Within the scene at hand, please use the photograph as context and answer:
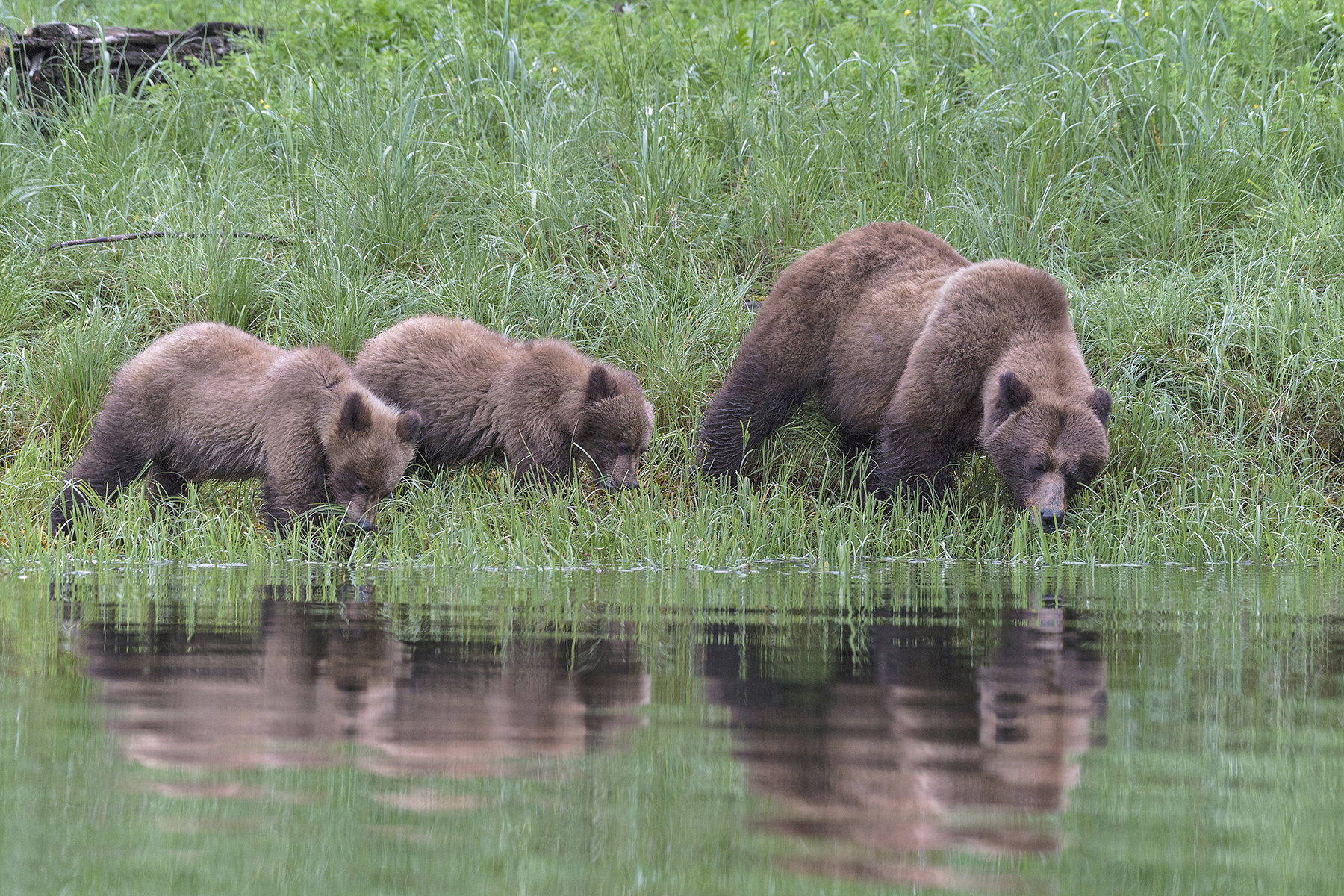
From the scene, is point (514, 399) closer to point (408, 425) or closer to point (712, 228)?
point (408, 425)

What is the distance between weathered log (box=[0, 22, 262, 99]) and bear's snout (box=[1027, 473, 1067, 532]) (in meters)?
8.92

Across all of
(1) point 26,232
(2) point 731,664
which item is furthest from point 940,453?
(1) point 26,232

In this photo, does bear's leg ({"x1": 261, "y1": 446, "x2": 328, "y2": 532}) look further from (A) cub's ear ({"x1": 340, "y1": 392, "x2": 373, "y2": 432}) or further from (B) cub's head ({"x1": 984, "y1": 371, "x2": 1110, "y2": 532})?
(B) cub's head ({"x1": 984, "y1": 371, "x2": 1110, "y2": 532})

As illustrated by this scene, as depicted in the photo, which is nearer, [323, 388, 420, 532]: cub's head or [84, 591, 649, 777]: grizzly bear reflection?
[84, 591, 649, 777]: grizzly bear reflection

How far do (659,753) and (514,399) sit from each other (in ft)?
19.6

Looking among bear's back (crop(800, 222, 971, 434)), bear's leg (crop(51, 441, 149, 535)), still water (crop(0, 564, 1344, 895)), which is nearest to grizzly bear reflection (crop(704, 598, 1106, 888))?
still water (crop(0, 564, 1344, 895))

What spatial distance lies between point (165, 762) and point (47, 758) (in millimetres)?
221

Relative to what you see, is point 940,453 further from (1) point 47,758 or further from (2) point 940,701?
(1) point 47,758

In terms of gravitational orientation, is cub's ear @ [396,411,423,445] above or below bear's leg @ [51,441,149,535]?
above

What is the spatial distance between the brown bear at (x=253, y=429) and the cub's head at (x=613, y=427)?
3.53 feet

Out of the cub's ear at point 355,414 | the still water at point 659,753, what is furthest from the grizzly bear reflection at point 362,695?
the cub's ear at point 355,414

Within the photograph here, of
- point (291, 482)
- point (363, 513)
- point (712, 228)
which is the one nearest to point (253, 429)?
point (291, 482)

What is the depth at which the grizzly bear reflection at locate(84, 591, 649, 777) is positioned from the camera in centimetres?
242

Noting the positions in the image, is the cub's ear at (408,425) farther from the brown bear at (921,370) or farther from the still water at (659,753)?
the still water at (659,753)
